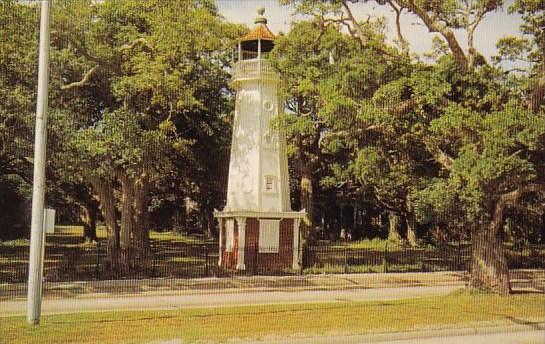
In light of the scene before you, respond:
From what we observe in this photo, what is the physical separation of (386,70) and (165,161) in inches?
327

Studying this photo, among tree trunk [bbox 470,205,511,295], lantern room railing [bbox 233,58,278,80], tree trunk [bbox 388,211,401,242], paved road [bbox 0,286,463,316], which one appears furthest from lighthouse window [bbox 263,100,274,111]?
tree trunk [bbox 388,211,401,242]

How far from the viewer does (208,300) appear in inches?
590

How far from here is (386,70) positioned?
14914 mm

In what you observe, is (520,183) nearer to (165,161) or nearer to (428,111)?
(428,111)

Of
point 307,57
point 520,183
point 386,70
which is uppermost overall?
point 307,57

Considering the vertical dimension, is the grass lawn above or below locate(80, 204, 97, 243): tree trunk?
below

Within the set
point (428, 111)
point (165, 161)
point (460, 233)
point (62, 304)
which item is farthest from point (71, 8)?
point (460, 233)

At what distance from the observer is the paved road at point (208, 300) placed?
13.2m

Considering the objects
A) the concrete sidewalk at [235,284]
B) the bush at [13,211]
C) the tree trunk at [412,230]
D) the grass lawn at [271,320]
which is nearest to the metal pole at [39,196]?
the grass lawn at [271,320]

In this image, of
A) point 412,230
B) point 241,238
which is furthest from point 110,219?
point 412,230

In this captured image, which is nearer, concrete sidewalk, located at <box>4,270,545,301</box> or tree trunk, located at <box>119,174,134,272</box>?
concrete sidewalk, located at <box>4,270,545,301</box>

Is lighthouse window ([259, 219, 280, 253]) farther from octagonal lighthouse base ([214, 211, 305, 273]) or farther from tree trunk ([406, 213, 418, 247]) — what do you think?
tree trunk ([406, 213, 418, 247])

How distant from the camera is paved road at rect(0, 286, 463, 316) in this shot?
13188 mm

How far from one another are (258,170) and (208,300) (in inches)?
351
